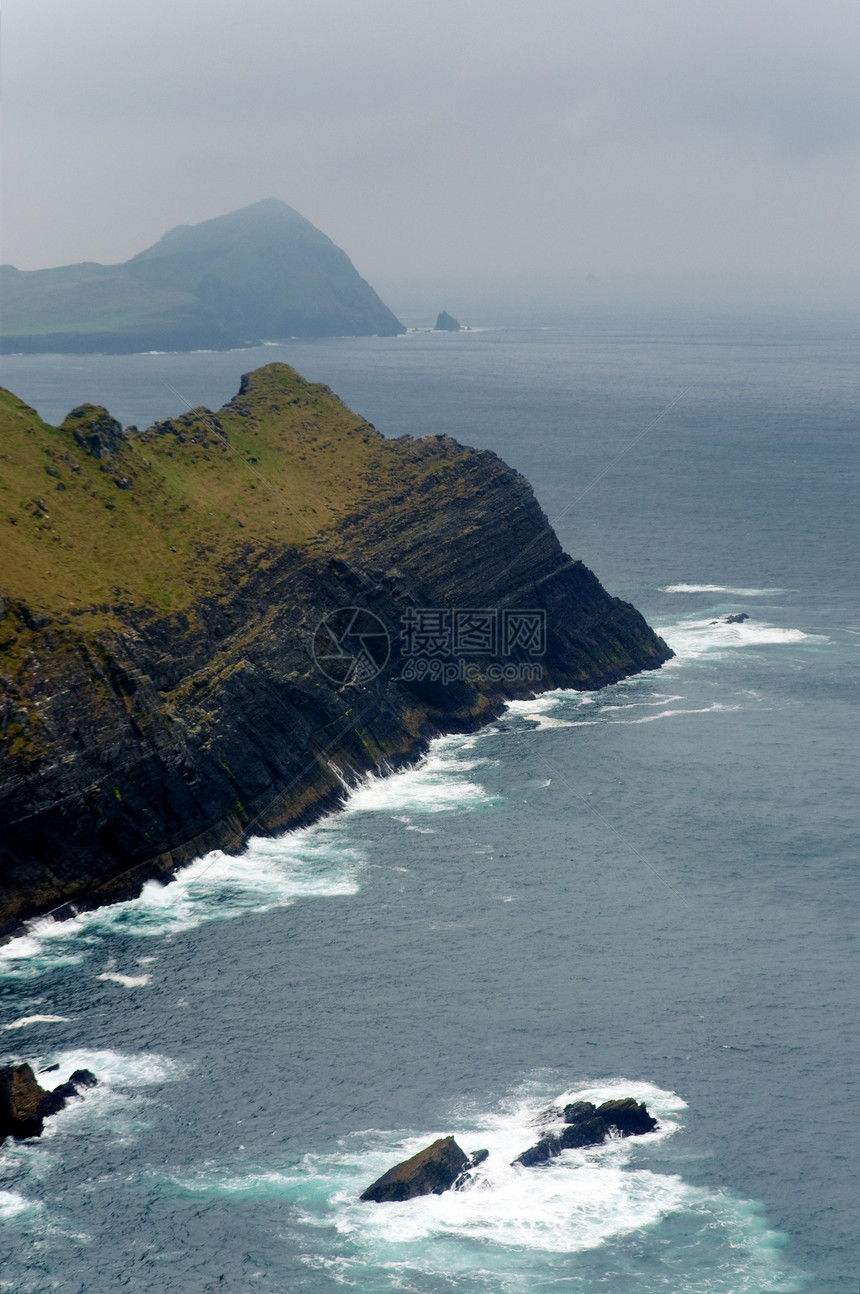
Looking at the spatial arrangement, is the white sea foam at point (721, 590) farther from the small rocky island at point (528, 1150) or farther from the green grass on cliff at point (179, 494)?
the small rocky island at point (528, 1150)

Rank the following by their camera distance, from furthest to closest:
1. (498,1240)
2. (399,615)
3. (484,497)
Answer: (484,497), (399,615), (498,1240)

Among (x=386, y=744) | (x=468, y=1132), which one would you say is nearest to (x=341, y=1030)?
(x=468, y=1132)

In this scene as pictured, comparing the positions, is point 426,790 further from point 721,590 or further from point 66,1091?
point 721,590

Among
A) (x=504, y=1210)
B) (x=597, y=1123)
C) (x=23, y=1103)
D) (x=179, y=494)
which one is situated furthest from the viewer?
(x=179, y=494)

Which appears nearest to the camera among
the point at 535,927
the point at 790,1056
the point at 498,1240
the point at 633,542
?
the point at 498,1240

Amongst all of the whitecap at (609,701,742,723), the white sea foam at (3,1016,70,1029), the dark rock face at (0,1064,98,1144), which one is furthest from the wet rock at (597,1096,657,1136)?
the whitecap at (609,701,742,723)

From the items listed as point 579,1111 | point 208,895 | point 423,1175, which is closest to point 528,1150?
point 579,1111

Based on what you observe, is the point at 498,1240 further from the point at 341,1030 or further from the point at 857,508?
the point at 857,508
